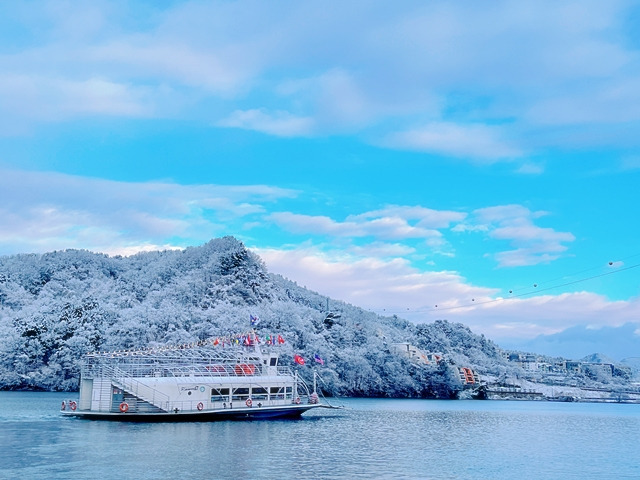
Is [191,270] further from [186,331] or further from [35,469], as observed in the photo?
[35,469]

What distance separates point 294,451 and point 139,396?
73.1 ft

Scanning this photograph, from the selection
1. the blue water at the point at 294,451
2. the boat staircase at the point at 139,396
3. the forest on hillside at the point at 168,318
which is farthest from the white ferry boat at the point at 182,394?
the forest on hillside at the point at 168,318

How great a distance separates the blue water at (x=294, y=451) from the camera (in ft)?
130

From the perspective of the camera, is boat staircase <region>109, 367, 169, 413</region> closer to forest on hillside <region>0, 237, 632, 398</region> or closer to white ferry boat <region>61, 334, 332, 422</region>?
white ferry boat <region>61, 334, 332, 422</region>

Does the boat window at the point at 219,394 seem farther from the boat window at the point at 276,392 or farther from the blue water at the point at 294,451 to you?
the boat window at the point at 276,392

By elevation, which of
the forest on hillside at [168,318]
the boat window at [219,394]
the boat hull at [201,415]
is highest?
the forest on hillside at [168,318]

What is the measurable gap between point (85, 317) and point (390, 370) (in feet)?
222

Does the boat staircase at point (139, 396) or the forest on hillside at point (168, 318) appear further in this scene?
the forest on hillside at point (168, 318)

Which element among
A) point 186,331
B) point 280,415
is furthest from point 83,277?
point 280,415

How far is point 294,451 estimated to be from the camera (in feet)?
159

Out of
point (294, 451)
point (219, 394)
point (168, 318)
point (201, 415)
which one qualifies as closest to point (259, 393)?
point (219, 394)

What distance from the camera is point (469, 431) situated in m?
73.3

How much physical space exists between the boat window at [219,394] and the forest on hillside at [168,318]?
5350 centimetres

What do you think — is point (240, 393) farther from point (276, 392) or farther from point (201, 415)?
point (201, 415)
